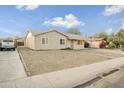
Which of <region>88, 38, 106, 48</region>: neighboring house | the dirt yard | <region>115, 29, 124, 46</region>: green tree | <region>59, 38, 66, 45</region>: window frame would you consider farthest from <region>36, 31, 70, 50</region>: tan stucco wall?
<region>115, 29, 124, 46</region>: green tree

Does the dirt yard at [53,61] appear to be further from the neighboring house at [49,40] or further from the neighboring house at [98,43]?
the neighboring house at [98,43]

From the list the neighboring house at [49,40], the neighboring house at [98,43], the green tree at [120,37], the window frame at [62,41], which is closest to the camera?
the neighboring house at [49,40]

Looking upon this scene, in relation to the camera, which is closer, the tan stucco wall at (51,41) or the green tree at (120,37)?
the tan stucco wall at (51,41)

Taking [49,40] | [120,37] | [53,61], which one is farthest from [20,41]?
[120,37]

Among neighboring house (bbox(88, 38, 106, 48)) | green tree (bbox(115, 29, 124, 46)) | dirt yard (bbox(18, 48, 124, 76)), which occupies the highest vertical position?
green tree (bbox(115, 29, 124, 46))

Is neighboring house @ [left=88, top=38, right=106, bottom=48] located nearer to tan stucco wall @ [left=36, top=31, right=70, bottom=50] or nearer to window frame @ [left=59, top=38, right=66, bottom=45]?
window frame @ [left=59, top=38, right=66, bottom=45]

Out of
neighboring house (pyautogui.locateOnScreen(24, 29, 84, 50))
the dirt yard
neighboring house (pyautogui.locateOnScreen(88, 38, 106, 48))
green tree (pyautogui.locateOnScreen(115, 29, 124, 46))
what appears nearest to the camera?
the dirt yard

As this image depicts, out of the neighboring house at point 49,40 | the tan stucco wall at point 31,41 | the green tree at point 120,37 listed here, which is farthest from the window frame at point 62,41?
the green tree at point 120,37

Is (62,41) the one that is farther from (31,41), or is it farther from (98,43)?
(98,43)

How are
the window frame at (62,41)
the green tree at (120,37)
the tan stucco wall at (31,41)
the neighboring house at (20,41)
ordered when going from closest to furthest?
the tan stucco wall at (31,41), the window frame at (62,41), the neighboring house at (20,41), the green tree at (120,37)

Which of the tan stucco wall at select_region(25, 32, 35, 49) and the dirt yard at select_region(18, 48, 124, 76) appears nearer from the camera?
the dirt yard at select_region(18, 48, 124, 76)

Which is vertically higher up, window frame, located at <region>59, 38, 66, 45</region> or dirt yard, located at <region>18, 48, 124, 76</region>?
window frame, located at <region>59, 38, 66, 45</region>
